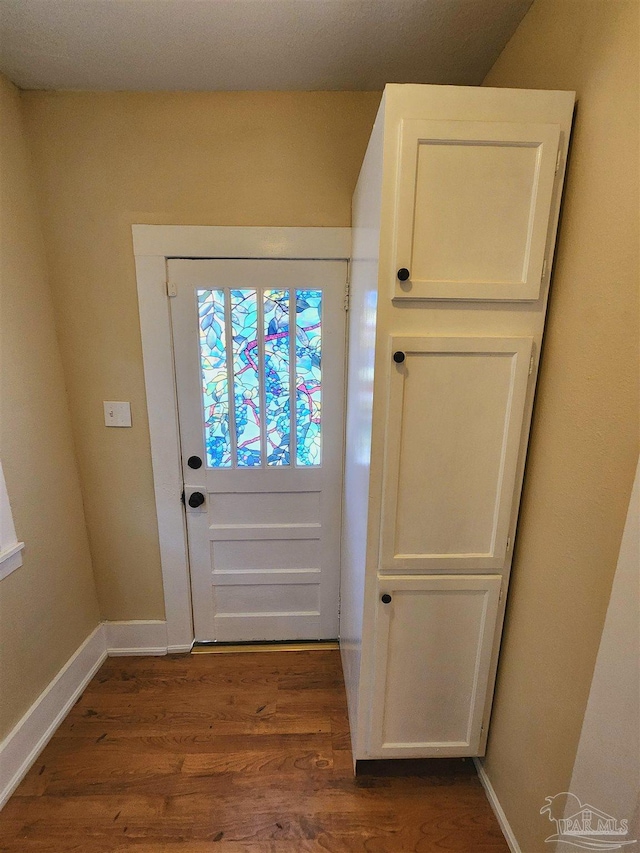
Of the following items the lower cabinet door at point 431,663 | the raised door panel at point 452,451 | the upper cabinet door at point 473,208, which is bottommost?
the lower cabinet door at point 431,663

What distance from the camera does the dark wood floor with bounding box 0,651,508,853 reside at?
121 centimetres

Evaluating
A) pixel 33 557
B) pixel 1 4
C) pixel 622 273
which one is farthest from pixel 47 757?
pixel 1 4

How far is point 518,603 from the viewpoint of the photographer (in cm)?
118

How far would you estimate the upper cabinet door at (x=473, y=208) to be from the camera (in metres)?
0.92

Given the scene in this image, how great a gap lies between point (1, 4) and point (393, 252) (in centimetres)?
140

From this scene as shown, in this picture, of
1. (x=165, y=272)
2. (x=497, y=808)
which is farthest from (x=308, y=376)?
(x=497, y=808)

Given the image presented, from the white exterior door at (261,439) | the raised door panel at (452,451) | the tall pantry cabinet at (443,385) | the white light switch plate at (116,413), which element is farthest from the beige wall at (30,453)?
the raised door panel at (452,451)

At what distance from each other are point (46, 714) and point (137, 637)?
448 millimetres

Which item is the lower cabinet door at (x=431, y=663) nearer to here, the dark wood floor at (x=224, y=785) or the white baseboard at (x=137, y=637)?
the dark wood floor at (x=224, y=785)

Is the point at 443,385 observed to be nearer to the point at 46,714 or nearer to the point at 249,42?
the point at 249,42

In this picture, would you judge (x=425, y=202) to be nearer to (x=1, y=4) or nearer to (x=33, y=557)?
(x=1, y=4)

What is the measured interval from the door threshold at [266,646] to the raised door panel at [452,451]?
1.13 m

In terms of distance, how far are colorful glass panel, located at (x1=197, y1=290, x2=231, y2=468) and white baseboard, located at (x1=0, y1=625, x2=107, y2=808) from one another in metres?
1.09

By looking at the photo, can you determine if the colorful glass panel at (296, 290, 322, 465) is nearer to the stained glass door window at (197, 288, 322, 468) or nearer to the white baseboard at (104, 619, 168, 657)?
the stained glass door window at (197, 288, 322, 468)
